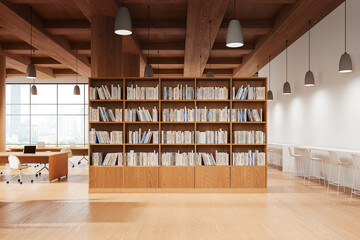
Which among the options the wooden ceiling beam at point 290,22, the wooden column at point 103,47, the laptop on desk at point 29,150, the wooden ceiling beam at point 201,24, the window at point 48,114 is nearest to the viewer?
A: the wooden ceiling beam at point 201,24

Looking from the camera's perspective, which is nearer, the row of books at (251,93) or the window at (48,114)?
Result: the row of books at (251,93)

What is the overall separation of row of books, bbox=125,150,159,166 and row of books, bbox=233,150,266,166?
65.6 inches

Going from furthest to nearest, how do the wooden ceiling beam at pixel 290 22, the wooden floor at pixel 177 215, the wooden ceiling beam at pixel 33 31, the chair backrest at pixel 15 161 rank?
the chair backrest at pixel 15 161 → the wooden ceiling beam at pixel 33 31 → the wooden ceiling beam at pixel 290 22 → the wooden floor at pixel 177 215

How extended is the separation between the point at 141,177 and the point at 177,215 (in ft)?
6.19

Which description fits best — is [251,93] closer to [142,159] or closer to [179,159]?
[179,159]

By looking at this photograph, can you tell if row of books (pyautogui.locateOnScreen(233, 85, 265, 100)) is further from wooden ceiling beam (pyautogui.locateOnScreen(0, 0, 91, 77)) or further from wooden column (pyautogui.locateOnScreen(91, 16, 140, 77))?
wooden ceiling beam (pyautogui.locateOnScreen(0, 0, 91, 77))

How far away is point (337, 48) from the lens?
24.3ft

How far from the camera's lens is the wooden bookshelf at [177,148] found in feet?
21.5

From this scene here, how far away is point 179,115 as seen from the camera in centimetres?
665

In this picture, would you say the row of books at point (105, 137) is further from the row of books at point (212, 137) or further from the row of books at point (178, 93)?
the row of books at point (212, 137)

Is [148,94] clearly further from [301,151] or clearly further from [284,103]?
[284,103]

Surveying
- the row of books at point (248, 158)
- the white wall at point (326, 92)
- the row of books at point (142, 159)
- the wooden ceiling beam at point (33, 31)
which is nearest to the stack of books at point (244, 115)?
the row of books at point (248, 158)

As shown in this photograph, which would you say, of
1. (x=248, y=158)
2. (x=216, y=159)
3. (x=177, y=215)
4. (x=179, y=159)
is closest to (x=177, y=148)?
(x=179, y=159)

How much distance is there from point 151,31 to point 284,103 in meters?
5.36
